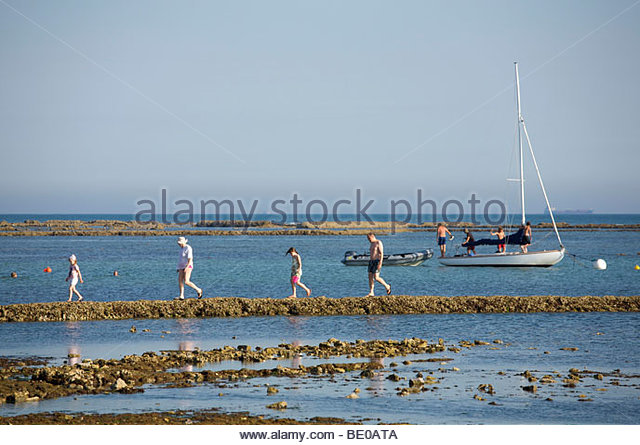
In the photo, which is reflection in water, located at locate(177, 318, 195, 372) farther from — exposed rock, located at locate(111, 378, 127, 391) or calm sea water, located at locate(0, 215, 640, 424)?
exposed rock, located at locate(111, 378, 127, 391)

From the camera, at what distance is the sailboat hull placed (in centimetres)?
4194

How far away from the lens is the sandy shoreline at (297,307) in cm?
1975

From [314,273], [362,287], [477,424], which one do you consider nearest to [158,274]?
[314,273]

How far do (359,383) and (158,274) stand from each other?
28461mm

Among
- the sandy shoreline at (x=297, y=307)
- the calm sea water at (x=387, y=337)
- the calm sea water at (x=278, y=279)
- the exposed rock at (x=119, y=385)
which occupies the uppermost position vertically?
the sandy shoreline at (x=297, y=307)

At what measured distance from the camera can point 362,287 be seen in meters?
31.2

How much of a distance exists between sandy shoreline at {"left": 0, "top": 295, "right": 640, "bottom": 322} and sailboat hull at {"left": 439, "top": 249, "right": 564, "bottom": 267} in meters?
20.6

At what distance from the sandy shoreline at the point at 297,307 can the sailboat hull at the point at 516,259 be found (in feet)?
67.7

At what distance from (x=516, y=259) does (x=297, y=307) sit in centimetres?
2465

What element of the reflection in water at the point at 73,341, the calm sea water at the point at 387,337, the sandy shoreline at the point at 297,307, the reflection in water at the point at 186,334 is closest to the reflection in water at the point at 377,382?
the calm sea water at the point at 387,337

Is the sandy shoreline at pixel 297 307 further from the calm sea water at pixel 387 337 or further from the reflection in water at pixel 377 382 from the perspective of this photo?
the reflection in water at pixel 377 382

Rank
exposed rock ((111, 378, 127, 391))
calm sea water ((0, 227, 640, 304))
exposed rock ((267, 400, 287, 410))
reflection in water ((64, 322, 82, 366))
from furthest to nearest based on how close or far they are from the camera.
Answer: calm sea water ((0, 227, 640, 304)) → reflection in water ((64, 322, 82, 366)) → exposed rock ((111, 378, 127, 391)) → exposed rock ((267, 400, 287, 410))

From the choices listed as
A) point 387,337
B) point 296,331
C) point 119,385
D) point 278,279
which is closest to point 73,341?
point 296,331

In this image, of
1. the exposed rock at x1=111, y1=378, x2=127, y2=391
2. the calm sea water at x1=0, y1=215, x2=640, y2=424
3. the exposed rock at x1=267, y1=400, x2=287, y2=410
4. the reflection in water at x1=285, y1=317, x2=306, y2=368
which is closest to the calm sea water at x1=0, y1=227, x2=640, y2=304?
the calm sea water at x1=0, y1=215, x2=640, y2=424
